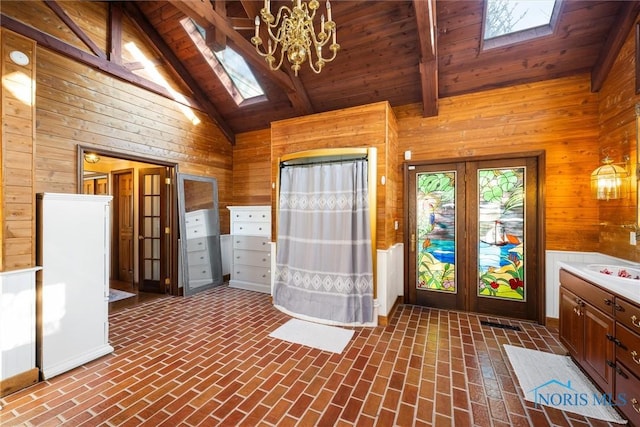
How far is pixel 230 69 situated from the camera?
4531 mm

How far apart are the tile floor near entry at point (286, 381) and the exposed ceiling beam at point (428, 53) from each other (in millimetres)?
2925

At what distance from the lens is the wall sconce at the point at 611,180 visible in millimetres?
2561

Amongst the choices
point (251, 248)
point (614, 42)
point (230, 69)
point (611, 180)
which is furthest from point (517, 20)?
point (251, 248)

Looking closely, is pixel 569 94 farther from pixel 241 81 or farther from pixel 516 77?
pixel 241 81

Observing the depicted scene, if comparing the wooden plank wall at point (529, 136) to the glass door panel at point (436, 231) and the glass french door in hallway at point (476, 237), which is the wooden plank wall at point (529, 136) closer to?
the glass french door in hallway at point (476, 237)

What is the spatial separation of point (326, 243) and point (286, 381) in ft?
5.13

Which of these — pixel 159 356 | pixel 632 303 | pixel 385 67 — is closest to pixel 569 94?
pixel 385 67

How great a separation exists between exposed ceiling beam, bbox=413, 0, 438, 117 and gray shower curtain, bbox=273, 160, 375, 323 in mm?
1376

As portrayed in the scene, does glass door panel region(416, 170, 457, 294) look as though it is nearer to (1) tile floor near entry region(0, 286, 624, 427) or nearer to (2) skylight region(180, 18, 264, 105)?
(1) tile floor near entry region(0, 286, 624, 427)

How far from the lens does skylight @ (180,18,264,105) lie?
160 inches

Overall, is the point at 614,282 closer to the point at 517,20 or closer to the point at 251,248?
the point at 517,20

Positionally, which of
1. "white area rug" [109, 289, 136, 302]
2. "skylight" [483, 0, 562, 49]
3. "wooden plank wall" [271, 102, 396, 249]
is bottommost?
"white area rug" [109, 289, 136, 302]

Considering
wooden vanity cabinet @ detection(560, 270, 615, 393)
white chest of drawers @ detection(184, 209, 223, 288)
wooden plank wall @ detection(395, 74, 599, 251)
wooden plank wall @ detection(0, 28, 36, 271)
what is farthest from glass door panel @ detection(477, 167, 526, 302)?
wooden plank wall @ detection(0, 28, 36, 271)

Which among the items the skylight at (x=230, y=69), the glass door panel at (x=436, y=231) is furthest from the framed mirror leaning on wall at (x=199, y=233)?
the glass door panel at (x=436, y=231)
